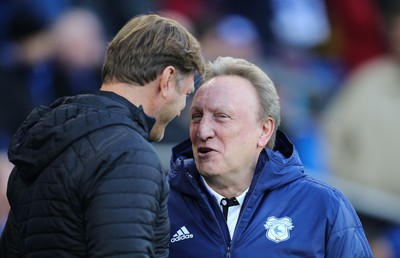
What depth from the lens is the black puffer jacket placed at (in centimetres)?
329

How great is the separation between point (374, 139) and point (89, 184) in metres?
4.32

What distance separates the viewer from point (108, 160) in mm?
3354

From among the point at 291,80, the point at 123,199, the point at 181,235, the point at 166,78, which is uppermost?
the point at 166,78

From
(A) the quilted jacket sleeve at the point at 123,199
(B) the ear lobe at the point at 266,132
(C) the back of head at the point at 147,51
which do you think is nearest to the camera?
(A) the quilted jacket sleeve at the point at 123,199

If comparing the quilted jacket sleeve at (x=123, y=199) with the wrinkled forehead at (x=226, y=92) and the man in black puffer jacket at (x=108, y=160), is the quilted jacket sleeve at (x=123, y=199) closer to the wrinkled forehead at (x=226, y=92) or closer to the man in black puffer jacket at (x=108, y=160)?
the man in black puffer jacket at (x=108, y=160)

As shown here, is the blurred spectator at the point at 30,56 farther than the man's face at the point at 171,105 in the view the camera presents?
Yes

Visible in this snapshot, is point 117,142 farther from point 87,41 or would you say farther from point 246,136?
point 87,41

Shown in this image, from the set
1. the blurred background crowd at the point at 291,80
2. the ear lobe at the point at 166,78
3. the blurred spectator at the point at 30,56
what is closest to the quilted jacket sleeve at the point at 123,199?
the ear lobe at the point at 166,78

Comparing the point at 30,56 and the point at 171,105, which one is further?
the point at 30,56

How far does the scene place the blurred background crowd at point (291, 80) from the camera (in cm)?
717

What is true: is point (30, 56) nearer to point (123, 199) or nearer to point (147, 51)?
point (147, 51)

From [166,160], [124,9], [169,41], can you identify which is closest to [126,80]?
[169,41]

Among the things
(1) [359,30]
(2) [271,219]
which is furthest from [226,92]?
(1) [359,30]

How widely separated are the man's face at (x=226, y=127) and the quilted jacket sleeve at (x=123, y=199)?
2.48 ft
